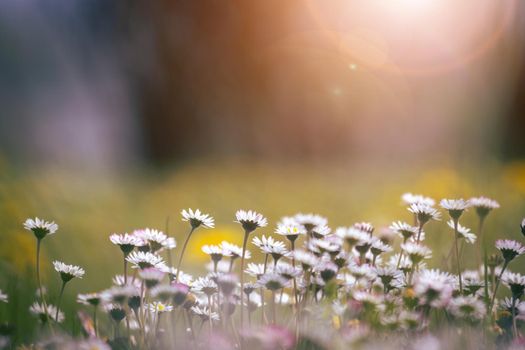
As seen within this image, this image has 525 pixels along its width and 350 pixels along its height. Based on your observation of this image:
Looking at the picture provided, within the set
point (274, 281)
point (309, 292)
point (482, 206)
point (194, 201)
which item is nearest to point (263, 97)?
point (194, 201)

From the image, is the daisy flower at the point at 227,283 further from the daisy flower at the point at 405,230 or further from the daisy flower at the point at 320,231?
the daisy flower at the point at 405,230

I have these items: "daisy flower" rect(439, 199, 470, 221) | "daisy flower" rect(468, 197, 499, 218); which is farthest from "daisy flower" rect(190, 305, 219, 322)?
"daisy flower" rect(468, 197, 499, 218)

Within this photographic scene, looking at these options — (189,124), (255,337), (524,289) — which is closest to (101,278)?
(255,337)

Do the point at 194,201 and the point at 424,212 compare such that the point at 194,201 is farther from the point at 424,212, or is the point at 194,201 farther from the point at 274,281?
the point at 274,281

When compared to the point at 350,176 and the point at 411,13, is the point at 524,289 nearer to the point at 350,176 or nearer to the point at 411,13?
the point at 350,176

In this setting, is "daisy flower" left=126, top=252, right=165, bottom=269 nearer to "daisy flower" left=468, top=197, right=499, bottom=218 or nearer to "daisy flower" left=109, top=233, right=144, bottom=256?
"daisy flower" left=109, top=233, right=144, bottom=256

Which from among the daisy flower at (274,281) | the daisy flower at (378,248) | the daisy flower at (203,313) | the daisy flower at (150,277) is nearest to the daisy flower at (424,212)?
the daisy flower at (378,248)
